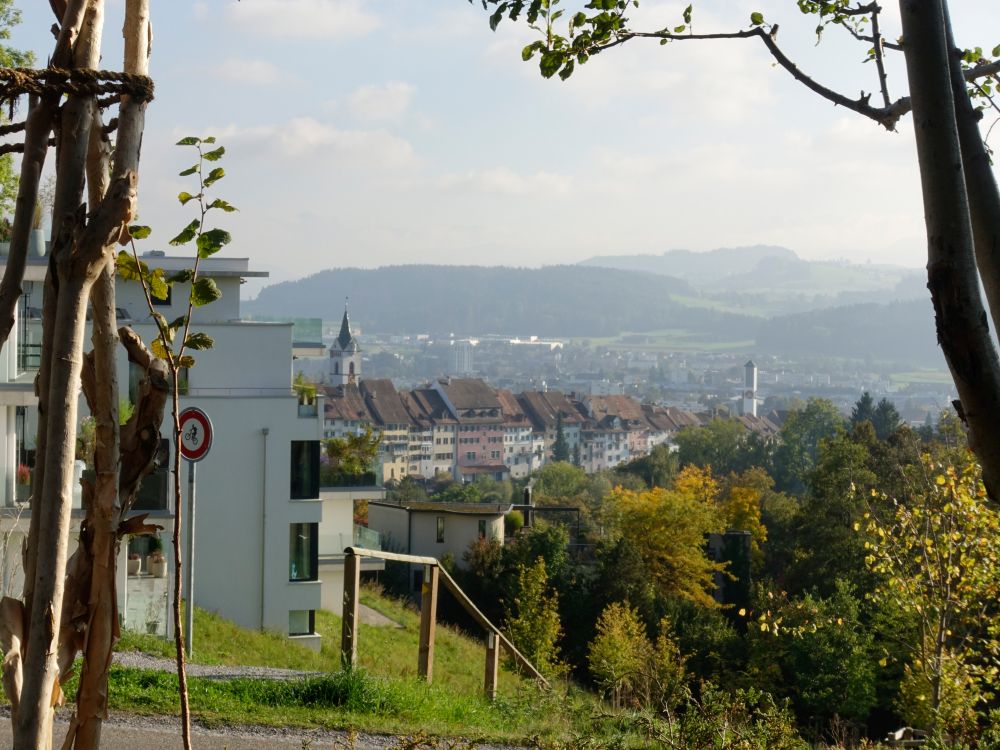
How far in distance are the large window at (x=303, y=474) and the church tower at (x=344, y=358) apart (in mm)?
146491

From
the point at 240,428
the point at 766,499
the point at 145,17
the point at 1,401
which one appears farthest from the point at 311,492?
the point at 766,499

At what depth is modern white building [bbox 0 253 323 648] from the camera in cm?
2214

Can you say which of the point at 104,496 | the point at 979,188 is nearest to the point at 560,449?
the point at 979,188

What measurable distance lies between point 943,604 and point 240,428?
15.6 metres

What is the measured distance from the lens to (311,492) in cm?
2283

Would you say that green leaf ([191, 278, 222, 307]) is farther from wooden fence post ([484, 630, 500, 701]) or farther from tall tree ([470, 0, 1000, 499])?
wooden fence post ([484, 630, 500, 701])

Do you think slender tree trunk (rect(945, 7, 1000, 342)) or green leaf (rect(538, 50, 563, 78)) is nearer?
slender tree trunk (rect(945, 7, 1000, 342))

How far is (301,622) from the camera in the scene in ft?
74.2

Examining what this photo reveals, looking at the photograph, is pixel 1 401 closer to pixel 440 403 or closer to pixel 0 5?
pixel 0 5

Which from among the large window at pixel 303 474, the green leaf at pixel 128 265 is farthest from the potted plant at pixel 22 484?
the green leaf at pixel 128 265

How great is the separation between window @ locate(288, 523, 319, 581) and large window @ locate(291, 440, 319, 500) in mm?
577

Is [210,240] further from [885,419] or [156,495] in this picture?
[885,419]

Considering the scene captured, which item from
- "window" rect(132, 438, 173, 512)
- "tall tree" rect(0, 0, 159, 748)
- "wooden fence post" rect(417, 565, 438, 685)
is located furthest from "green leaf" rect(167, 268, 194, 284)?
"window" rect(132, 438, 173, 512)

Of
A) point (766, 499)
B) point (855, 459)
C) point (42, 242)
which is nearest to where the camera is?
point (42, 242)
